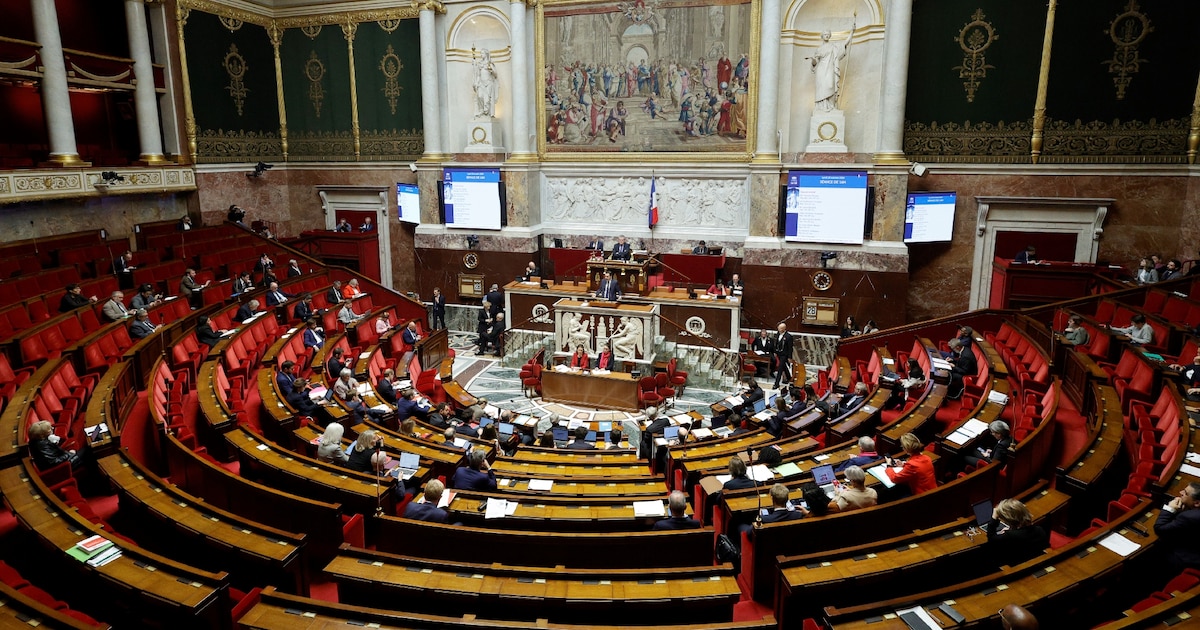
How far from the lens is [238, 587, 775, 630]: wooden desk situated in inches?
167

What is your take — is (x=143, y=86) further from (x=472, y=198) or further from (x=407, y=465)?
(x=407, y=465)

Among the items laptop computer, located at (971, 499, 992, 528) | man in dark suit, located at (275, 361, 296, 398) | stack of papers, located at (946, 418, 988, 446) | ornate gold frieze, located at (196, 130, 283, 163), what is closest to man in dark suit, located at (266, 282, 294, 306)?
man in dark suit, located at (275, 361, 296, 398)

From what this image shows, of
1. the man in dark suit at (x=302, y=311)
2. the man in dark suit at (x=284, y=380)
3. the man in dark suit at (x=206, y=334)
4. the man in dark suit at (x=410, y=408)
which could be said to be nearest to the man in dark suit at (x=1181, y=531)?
the man in dark suit at (x=410, y=408)

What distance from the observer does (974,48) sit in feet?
50.6

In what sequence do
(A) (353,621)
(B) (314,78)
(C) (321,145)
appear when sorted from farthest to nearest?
1. (C) (321,145)
2. (B) (314,78)
3. (A) (353,621)

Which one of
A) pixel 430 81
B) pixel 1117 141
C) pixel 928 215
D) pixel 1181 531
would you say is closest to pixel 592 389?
pixel 928 215

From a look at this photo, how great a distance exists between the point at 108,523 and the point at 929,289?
16.7m

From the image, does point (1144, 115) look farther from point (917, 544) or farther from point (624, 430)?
point (917, 544)

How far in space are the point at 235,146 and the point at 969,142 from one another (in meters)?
19.4

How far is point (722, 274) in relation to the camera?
17844mm

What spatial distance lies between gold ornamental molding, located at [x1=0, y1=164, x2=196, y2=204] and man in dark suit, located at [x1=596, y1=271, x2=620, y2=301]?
11331mm

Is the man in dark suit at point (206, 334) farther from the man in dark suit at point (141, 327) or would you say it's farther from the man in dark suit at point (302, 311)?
the man in dark suit at point (302, 311)

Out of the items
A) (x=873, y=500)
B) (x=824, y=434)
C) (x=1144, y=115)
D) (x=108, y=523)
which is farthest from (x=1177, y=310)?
(x=108, y=523)

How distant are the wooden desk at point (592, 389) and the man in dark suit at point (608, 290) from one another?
268 cm
